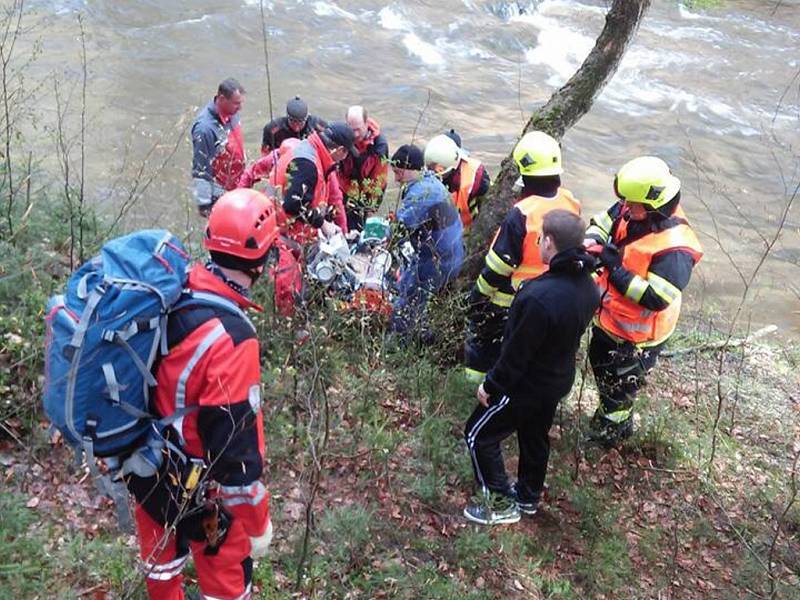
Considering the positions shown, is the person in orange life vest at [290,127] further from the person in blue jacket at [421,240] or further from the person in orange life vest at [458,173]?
the person in blue jacket at [421,240]

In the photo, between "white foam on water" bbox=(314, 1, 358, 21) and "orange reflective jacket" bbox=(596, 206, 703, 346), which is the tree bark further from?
"white foam on water" bbox=(314, 1, 358, 21)

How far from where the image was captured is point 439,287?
5633 millimetres

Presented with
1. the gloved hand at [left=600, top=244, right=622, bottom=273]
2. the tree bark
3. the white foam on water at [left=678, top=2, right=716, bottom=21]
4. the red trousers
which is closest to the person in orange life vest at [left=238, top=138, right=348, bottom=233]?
the tree bark

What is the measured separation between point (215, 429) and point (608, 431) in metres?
3.32

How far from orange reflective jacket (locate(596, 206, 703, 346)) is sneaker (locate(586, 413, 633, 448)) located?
0.68 meters

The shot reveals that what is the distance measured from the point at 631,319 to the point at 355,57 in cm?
1247

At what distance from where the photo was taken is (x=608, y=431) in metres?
5.37

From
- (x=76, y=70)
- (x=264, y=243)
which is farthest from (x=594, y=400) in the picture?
(x=76, y=70)

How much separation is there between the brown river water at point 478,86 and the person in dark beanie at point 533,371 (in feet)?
15.3

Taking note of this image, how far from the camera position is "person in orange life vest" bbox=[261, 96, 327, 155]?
740 cm

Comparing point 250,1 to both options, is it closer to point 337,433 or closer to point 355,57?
point 355,57

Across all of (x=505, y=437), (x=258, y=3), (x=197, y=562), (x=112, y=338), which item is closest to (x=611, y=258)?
(x=505, y=437)

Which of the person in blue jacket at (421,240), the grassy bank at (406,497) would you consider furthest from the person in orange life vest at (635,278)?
the person in blue jacket at (421,240)

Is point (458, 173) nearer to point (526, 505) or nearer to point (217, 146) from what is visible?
point (217, 146)
